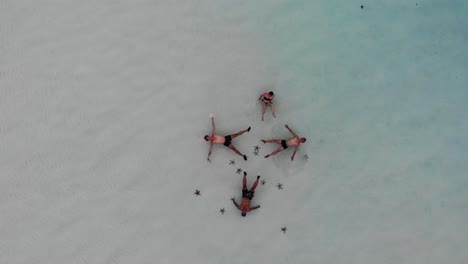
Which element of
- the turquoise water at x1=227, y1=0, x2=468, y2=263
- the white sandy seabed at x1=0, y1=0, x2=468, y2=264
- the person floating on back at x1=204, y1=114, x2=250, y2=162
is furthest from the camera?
the turquoise water at x1=227, y1=0, x2=468, y2=263

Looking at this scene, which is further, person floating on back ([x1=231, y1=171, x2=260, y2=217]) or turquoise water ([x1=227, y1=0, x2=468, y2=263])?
turquoise water ([x1=227, y1=0, x2=468, y2=263])

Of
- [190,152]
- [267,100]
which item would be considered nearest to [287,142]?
[267,100]

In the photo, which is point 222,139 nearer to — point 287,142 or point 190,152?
point 190,152

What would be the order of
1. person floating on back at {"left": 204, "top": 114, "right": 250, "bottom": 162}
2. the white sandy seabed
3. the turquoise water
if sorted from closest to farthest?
1. person floating on back at {"left": 204, "top": 114, "right": 250, "bottom": 162}
2. the white sandy seabed
3. the turquoise water

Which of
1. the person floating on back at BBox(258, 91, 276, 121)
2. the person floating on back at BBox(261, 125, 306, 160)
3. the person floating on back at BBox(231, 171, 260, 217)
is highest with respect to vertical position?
the person floating on back at BBox(258, 91, 276, 121)

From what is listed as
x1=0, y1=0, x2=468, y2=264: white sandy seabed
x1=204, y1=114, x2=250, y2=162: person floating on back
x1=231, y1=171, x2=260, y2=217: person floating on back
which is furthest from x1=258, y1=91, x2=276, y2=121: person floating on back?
x1=231, y1=171, x2=260, y2=217: person floating on back

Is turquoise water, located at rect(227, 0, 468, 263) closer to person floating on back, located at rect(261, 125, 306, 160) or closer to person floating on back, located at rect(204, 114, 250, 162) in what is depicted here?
person floating on back, located at rect(261, 125, 306, 160)

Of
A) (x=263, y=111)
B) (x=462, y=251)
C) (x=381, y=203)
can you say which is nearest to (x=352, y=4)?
(x=263, y=111)

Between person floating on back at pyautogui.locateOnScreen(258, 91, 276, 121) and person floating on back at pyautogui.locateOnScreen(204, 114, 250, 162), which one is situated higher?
person floating on back at pyautogui.locateOnScreen(258, 91, 276, 121)
